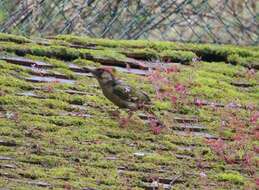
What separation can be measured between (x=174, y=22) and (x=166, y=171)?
555cm

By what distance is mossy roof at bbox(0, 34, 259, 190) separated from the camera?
564 centimetres

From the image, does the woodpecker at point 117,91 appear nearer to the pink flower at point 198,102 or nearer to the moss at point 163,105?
the moss at point 163,105

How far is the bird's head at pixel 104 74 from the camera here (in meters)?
6.56

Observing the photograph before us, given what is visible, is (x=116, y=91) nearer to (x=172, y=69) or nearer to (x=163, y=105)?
(x=163, y=105)

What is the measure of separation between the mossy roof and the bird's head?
246 millimetres

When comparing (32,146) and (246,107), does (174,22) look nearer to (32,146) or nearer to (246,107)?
(246,107)

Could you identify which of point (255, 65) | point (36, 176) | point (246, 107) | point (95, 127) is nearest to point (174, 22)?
point (255, 65)

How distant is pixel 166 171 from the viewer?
5789 millimetres

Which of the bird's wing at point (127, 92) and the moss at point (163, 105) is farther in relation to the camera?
the moss at point (163, 105)

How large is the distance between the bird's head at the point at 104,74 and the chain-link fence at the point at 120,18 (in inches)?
148

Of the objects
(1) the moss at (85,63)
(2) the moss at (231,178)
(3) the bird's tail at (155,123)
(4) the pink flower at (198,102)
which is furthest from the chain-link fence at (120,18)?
(2) the moss at (231,178)

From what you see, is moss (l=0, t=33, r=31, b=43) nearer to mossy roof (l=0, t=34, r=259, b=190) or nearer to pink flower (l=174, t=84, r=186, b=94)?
mossy roof (l=0, t=34, r=259, b=190)

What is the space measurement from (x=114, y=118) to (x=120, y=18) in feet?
15.7

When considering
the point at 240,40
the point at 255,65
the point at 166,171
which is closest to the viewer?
the point at 166,171
